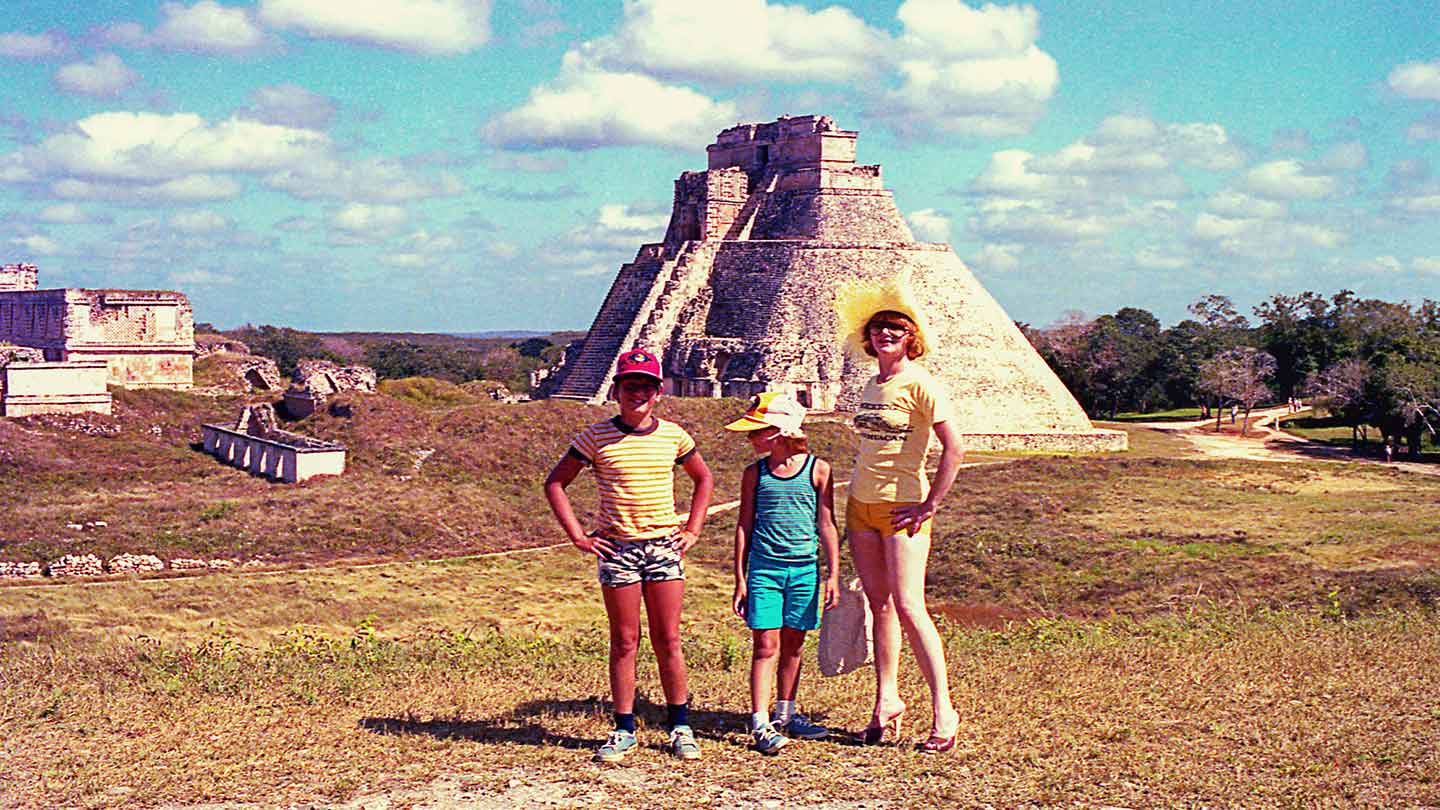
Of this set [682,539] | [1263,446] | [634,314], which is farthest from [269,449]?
[1263,446]

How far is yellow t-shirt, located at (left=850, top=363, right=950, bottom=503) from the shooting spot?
651cm

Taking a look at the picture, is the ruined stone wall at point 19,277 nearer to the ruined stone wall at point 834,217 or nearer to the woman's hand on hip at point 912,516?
the ruined stone wall at point 834,217

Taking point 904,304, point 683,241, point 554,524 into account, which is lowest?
point 554,524

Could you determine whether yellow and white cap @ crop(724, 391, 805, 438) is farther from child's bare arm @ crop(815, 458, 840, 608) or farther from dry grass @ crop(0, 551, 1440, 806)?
dry grass @ crop(0, 551, 1440, 806)

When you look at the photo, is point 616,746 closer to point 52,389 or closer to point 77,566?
point 77,566

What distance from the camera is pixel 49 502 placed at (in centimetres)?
2297

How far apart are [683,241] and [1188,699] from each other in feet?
123

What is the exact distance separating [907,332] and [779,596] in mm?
1382

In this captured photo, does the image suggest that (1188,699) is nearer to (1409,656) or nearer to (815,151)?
(1409,656)

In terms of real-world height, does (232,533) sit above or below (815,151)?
below

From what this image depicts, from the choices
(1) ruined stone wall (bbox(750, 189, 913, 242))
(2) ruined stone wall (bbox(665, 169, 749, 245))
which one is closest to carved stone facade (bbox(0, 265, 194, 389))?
(2) ruined stone wall (bbox(665, 169, 749, 245))

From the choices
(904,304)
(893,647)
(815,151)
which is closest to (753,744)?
(893,647)

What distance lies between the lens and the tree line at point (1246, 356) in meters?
44.6

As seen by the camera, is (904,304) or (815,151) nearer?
(904,304)
